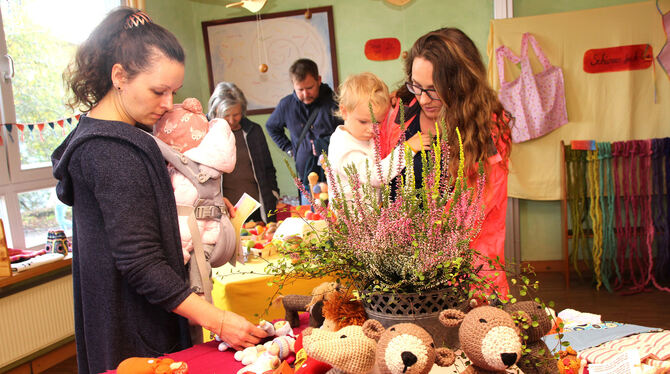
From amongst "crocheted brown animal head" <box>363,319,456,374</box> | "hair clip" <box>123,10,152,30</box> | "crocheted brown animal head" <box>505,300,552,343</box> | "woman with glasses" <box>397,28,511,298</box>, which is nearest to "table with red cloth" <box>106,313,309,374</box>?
"crocheted brown animal head" <box>363,319,456,374</box>

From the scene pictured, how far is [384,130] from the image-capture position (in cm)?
169

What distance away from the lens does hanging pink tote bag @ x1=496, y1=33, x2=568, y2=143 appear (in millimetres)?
4070

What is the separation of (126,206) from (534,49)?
3802 mm

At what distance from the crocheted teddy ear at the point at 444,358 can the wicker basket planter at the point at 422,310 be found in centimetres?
8

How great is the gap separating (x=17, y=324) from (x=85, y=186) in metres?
2.18

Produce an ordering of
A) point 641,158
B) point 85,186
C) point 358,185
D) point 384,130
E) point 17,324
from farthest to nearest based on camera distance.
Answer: point 641,158 → point 17,324 → point 384,130 → point 85,186 → point 358,185

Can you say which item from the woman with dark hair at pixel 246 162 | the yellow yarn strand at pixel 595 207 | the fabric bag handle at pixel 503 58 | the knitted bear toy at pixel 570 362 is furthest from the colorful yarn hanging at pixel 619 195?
the knitted bear toy at pixel 570 362

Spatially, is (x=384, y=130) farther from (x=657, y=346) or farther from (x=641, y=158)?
(x=641, y=158)

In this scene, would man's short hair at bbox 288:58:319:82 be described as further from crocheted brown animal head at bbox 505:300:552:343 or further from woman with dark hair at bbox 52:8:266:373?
crocheted brown animal head at bbox 505:300:552:343

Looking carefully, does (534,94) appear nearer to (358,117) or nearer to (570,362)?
(358,117)

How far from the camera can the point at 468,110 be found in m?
1.49

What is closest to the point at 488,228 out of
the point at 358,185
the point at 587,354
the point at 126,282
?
the point at 587,354

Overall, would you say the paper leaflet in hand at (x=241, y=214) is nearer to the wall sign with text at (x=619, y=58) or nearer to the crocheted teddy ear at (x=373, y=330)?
the crocheted teddy ear at (x=373, y=330)

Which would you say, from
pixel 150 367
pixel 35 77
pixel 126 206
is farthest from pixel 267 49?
pixel 150 367
